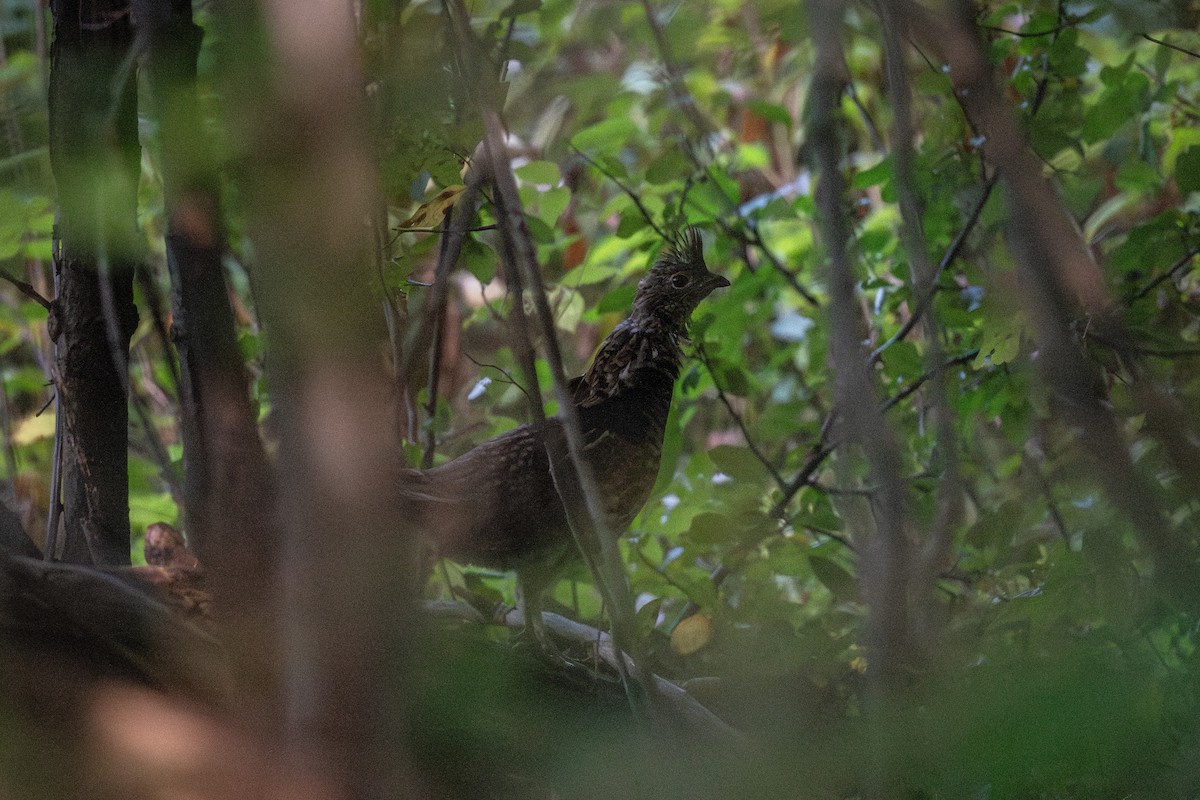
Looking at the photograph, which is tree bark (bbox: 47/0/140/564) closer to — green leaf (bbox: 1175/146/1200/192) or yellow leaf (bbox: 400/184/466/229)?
yellow leaf (bbox: 400/184/466/229)

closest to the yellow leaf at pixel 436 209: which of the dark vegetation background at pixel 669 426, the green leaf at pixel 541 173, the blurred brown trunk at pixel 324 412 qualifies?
the dark vegetation background at pixel 669 426

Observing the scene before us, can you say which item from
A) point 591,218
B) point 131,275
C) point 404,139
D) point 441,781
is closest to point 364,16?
point 404,139

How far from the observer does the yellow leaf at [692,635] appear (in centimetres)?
285

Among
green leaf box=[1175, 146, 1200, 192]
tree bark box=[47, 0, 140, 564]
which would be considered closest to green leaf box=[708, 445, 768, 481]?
→ green leaf box=[1175, 146, 1200, 192]

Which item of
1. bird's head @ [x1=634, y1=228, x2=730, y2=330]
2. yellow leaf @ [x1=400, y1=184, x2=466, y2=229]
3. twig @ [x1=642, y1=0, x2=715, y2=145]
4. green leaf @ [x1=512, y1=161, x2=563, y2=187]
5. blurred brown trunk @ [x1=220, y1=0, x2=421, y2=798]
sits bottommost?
blurred brown trunk @ [x1=220, y1=0, x2=421, y2=798]

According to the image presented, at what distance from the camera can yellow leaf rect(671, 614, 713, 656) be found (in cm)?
285

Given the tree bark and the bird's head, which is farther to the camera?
the bird's head

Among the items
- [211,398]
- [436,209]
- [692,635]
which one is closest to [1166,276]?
[692,635]

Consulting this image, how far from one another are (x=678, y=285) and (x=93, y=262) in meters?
1.56

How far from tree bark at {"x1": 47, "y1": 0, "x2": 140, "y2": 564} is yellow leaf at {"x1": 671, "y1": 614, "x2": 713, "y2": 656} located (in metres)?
1.35

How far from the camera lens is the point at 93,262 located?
2129mm

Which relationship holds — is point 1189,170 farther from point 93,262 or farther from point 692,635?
point 93,262

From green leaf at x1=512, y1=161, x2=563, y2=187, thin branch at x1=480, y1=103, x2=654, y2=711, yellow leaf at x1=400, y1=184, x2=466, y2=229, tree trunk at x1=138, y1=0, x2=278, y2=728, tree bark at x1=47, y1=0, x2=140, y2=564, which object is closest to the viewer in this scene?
thin branch at x1=480, y1=103, x2=654, y2=711

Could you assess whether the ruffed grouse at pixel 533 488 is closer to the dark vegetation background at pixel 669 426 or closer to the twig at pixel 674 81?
the dark vegetation background at pixel 669 426
